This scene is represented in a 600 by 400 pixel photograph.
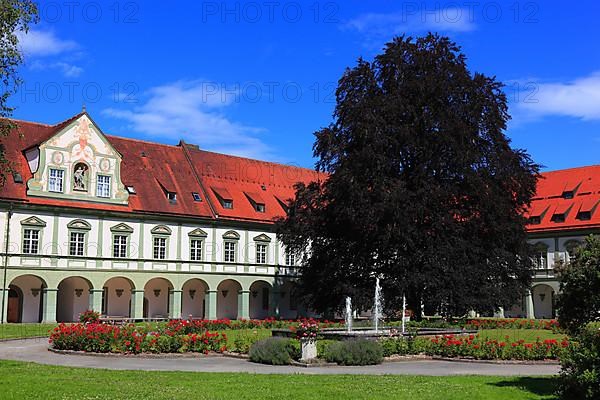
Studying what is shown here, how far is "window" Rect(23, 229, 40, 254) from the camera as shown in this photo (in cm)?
4009

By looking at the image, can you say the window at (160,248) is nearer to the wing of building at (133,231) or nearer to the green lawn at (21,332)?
the wing of building at (133,231)

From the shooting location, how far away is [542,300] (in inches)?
2259

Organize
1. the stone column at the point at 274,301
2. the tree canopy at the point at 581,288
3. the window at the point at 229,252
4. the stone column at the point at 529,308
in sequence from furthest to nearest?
the stone column at the point at 529,308 < the stone column at the point at 274,301 < the window at the point at 229,252 < the tree canopy at the point at 581,288

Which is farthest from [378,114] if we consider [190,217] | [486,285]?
[190,217]

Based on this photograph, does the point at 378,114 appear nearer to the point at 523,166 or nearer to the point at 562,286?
the point at 523,166

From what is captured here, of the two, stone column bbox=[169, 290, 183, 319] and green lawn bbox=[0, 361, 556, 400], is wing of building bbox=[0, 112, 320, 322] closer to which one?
stone column bbox=[169, 290, 183, 319]

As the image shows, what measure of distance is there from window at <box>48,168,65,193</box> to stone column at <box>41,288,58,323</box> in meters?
5.79

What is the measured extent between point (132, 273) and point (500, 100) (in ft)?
78.0

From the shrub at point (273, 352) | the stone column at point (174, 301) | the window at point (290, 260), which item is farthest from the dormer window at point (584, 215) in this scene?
the shrub at point (273, 352)

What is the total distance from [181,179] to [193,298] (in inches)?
324

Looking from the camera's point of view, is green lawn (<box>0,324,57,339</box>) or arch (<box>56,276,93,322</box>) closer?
green lawn (<box>0,324,57,339</box>)

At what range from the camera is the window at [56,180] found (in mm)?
41312

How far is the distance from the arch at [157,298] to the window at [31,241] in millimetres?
8570

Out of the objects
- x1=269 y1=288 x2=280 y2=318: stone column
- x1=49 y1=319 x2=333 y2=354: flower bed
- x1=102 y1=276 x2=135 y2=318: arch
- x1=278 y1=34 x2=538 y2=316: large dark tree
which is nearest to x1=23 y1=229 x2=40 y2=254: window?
x1=102 y1=276 x2=135 y2=318: arch
